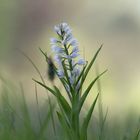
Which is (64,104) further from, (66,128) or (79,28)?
(79,28)

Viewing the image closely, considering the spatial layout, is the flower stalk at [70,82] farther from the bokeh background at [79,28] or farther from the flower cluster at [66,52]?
the bokeh background at [79,28]

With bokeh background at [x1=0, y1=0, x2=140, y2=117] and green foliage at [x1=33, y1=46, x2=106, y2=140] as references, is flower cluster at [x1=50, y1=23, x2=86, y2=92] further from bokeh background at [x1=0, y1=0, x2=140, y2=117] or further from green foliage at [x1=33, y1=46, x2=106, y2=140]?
bokeh background at [x1=0, y1=0, x2=140, y2=117]

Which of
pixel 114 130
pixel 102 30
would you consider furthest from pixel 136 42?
pixel 114 130

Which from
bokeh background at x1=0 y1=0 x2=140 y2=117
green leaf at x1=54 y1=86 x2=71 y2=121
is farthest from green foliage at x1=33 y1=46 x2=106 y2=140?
bokeh background at x1=0 y1=0 x2=140 y2=117

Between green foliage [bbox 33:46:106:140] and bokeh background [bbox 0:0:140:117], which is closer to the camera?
green foliage [bbox 33:46:106:140]

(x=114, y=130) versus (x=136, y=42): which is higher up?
(x=136, y=42)

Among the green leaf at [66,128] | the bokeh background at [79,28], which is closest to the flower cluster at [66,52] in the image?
the green leaf at [66,128]

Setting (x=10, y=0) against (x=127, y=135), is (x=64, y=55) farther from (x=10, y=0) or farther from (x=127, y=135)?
(x=10, y=0)

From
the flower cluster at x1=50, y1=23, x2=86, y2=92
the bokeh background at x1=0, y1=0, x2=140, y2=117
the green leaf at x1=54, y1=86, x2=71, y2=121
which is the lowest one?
the green leaf at x1=54, y1=86, x2=71, y2=121
